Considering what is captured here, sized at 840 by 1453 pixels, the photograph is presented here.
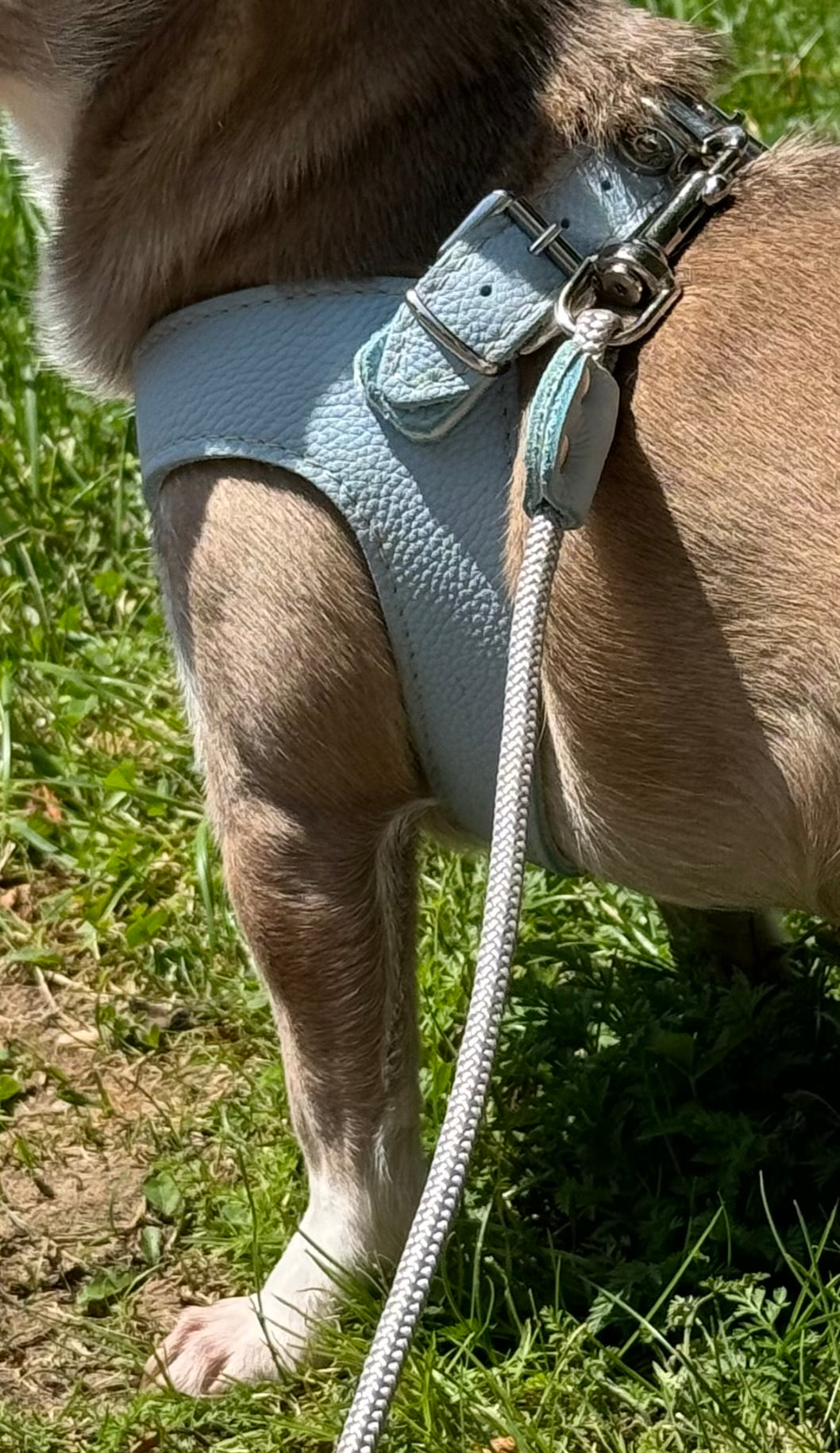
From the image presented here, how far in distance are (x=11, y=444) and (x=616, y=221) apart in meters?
2.35

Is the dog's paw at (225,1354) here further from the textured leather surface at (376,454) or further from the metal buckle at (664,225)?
the metal buckle at (664,225)

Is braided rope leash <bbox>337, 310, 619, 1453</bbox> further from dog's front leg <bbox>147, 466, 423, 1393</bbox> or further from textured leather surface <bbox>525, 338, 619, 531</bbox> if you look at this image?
dog's front leg <bbox>147, 466, 423, 1393</bbox>

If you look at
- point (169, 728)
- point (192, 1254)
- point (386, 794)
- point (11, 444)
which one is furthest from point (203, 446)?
point (11, 444)

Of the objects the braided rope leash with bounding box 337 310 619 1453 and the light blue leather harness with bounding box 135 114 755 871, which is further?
the light blue leather harness with bounding box 135 114 755 871

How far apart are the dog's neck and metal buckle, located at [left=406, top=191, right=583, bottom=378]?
124 mm

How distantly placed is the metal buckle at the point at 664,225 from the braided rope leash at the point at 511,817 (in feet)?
0.26

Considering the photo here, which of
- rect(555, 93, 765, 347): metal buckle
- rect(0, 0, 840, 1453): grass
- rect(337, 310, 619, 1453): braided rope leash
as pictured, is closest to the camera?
rect(337, 310, 619, 1453): braided rope leash

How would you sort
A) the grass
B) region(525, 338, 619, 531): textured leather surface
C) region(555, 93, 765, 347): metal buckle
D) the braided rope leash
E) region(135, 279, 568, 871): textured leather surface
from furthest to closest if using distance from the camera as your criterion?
the grass
region(135, 279, 568, 871): textured leather surface
region(555, 93, 765, 347): metal buckle
region(525, 338, 619, 531): textured leather surface
the braided rope leash

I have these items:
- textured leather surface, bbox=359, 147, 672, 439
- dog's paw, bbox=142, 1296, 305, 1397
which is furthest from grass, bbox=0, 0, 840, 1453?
textured leather surface, bbox=359, 147, 672, 439

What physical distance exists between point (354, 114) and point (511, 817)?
0.94 metres

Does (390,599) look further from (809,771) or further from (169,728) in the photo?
(169,728)

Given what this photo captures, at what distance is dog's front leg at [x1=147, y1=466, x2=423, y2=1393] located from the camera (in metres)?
2.15

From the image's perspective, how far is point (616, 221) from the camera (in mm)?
2035

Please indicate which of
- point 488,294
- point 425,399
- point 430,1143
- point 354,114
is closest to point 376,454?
point 425,399
